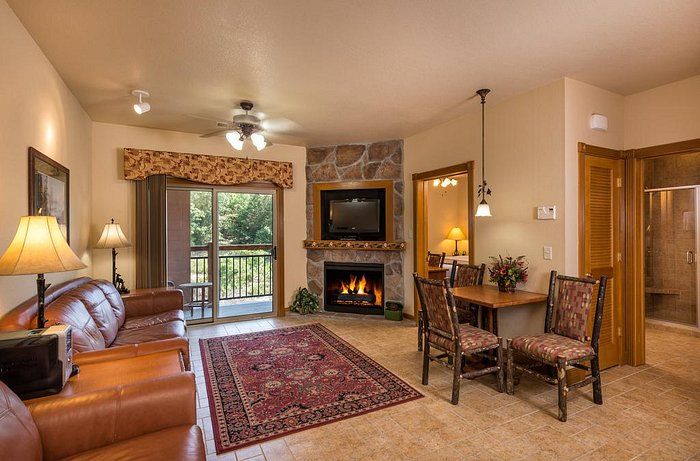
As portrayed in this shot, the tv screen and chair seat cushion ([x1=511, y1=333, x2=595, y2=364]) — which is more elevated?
the tv screen

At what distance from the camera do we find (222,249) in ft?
17.1

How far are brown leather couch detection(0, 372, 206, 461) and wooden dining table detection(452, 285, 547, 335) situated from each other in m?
2.38

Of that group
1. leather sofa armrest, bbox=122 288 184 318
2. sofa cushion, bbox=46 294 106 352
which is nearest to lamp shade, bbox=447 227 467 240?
leather sofa armrest, bbox=122 288 184 318

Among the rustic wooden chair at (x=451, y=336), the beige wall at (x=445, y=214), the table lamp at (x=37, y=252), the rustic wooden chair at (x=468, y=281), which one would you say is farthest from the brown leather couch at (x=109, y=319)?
the beige wall at (x=445, y=214)

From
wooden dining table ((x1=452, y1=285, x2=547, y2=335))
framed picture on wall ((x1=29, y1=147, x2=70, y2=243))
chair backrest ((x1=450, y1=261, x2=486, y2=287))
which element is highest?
framed picture on wall ((x1=29, y1=147, x2=70, y2=243))

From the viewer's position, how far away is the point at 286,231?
18.6 feet

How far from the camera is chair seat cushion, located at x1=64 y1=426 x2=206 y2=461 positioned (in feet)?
4.57

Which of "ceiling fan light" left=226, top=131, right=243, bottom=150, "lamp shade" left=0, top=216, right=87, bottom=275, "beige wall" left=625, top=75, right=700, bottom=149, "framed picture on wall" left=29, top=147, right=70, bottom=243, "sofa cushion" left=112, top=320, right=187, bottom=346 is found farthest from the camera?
"ceiling fan light" left=226, top=131, right=243, bottom=150

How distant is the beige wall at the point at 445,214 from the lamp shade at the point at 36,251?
21.9 ft

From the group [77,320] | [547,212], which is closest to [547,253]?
[547,212]

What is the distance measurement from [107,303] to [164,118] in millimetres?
2308

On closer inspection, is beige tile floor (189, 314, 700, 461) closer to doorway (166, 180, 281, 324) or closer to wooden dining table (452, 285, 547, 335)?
wooden dining table (452, 285, 547, 335)

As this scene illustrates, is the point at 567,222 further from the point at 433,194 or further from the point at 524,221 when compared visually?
the point at 433,194

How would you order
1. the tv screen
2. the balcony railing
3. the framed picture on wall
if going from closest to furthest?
the framed picture on wall, the balcony railing, the tv screen
